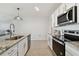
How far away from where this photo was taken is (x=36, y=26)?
9.84m

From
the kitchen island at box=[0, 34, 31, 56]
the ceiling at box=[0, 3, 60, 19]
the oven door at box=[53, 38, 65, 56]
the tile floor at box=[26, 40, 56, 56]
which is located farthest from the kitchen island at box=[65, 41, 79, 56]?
the ceiling at box=[0, 3, 60, 19]

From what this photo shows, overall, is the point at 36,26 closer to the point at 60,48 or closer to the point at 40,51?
the point at 40,51

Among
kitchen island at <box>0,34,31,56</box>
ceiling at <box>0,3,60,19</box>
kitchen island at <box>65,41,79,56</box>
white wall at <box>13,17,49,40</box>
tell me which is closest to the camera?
kitchen island at <box>0,34,31,56</box>

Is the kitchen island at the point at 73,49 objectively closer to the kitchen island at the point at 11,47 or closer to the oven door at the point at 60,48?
the oven door at the point at 60,48

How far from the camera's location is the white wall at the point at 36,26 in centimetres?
950

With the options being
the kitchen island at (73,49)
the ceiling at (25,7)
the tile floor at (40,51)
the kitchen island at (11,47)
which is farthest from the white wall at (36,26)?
the kitchen island at (73,49)

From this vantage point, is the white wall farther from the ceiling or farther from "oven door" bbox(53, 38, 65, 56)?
"oven door" bbox(53, 38, 65, 56)

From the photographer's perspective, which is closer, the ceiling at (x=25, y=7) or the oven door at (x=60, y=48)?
the oven door at (x=60, y=48)

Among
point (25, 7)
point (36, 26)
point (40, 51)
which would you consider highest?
point (25, 7)

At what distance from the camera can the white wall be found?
9.50m

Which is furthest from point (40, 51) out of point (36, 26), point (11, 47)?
point (36, 26)

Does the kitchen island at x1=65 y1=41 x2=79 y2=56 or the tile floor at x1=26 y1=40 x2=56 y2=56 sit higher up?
the kitchen island at x1=65 y1=41 x2=79 y2=56

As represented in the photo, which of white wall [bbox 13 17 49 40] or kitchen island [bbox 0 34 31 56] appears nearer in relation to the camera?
kitchen island [bbox 0 34 31 56]

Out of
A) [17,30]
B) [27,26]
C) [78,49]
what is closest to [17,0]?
[78,49]
